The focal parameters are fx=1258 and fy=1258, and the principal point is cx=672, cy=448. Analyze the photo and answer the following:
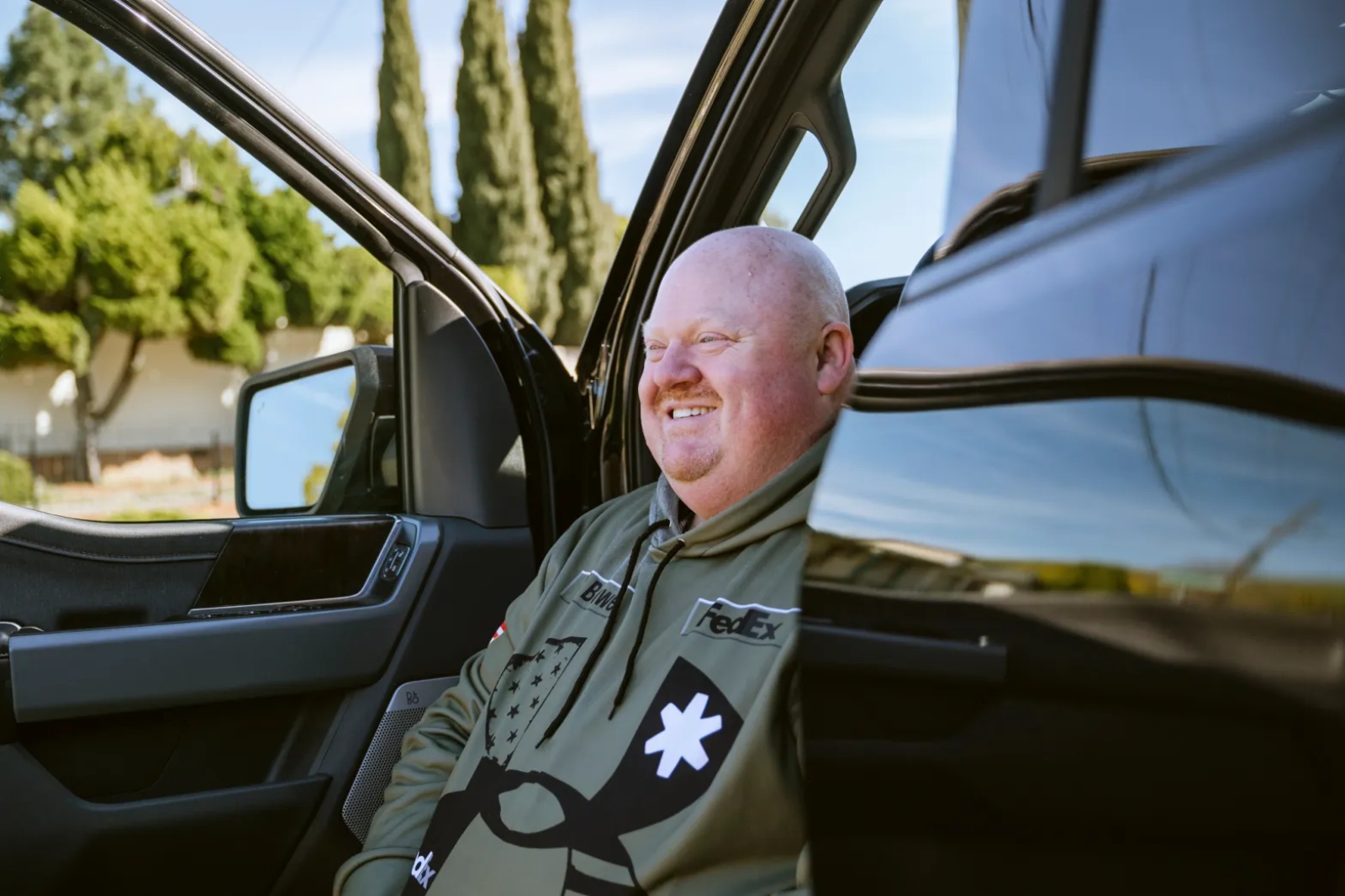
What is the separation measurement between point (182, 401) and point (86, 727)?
43.1 feet

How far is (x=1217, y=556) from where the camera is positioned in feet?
2.14

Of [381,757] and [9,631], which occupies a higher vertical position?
[9,631]

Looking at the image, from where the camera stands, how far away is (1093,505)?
0.74 m

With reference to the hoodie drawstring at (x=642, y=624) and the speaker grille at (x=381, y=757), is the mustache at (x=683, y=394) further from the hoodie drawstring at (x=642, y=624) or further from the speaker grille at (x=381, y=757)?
the speaker grille at (x=381, y=757)

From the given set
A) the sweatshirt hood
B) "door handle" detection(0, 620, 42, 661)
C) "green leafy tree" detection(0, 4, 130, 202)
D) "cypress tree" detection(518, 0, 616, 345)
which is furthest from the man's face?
"cypress tree" detection(518, 0, 616, 345)

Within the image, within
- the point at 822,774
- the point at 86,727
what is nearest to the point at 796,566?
the point at 822,774

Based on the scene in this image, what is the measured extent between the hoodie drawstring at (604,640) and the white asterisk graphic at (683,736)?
0.21m

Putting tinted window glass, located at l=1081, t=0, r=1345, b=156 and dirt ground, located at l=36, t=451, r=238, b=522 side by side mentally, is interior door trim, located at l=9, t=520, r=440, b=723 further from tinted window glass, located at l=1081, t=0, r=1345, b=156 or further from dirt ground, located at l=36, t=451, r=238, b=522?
tinted window glass, located at l=1081, t=0, r=1345, b=156

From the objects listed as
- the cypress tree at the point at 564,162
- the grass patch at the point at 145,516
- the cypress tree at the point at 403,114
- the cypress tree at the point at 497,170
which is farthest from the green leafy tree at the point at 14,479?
the cypress tree at the point at 403,114

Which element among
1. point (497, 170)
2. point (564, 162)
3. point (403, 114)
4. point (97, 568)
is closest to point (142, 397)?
point (497, 170)

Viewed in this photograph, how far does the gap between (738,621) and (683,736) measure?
0.54 ft

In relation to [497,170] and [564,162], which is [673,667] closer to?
[497,170]

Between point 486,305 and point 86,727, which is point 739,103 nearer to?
point 486,305

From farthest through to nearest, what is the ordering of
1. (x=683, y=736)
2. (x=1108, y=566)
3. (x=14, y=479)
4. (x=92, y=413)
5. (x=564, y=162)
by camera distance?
(x=564, y=162) < (x=92, y=413) < (x=14, y=479) < (x=683, y=736) < (x=1108, y=566)
